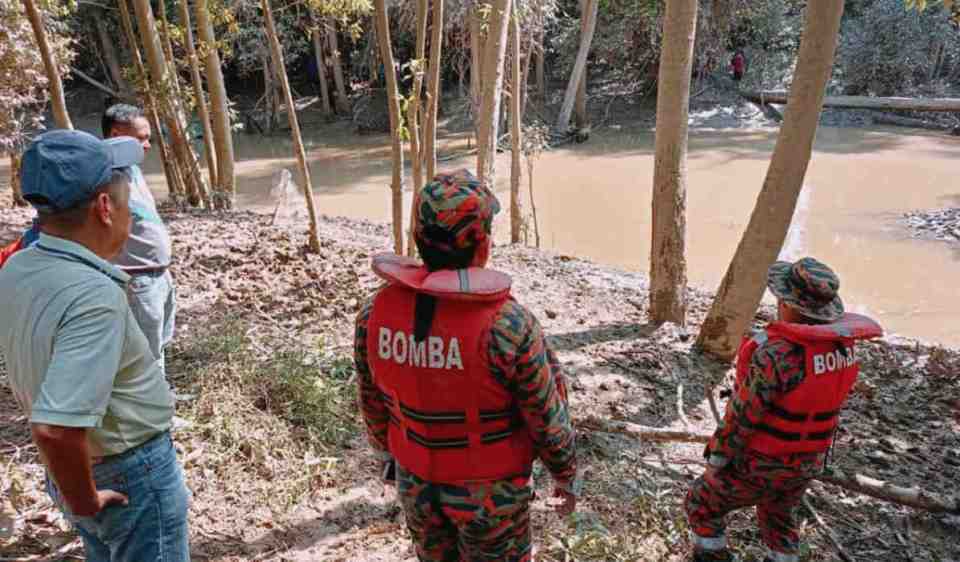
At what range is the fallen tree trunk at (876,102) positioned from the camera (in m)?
16.6

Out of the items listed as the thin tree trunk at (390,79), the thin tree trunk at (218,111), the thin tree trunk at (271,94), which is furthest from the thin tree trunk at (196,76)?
the thin tree trunk at (271,94)

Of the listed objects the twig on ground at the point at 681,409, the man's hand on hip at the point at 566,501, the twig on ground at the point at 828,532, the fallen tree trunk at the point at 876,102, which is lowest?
the twig on ground at the point at 681,409

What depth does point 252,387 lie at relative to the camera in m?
3.87

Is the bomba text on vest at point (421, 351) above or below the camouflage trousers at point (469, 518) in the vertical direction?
above

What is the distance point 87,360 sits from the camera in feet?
4.83

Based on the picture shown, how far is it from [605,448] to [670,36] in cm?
316

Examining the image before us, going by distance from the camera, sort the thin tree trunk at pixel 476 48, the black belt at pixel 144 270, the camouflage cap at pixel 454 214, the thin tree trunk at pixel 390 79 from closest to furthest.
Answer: the camouflage cap at pixel 454 214, the black belt at pixel 144 270, the thin tree trunk at pixel 390 79, the thin tree trunk at pixel 476 48

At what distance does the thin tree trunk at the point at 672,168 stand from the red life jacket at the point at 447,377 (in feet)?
12.9

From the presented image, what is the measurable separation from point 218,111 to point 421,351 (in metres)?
7.87

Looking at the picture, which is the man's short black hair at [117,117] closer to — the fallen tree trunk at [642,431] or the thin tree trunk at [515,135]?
the fallen tree trunk at [642,431]

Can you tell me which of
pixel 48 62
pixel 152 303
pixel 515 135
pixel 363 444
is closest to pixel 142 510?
pixel 152 303

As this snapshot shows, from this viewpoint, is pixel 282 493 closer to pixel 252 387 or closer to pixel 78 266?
pixel 252 387

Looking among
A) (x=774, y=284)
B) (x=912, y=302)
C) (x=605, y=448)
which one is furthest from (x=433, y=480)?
(x=912, y=302)

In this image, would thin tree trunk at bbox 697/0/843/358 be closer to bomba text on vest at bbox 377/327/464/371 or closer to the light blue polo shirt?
bomba text on vest at bbox 377/327/464/371
